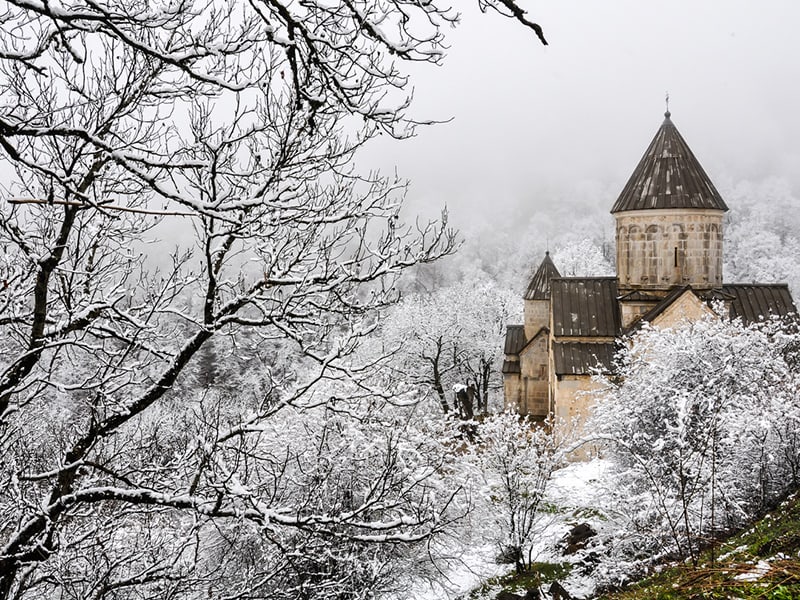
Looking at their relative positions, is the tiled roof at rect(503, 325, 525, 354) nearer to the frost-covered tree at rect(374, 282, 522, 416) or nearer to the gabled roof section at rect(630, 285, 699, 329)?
the frost-covered tree at rect(374, 282, 522, 416)

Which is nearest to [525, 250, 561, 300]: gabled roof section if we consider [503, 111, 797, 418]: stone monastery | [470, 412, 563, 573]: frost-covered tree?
[503, 111, 797, 418]: stone monastery

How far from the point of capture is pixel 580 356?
2094 cm

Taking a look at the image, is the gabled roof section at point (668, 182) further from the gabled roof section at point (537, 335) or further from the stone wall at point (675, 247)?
the gabled roof section at point (537, 335)

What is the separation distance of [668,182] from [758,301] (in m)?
4.80

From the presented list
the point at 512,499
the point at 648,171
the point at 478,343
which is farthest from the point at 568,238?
the point at 512,499

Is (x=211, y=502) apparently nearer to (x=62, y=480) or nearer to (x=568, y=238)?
(x=62, y=480)

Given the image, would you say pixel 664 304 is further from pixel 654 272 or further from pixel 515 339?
pixel 515 339

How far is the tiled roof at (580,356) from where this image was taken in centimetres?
2056

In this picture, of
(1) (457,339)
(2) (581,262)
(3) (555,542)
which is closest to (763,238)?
(2) (581,262)

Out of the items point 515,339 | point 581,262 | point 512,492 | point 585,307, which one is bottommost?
point 512,492

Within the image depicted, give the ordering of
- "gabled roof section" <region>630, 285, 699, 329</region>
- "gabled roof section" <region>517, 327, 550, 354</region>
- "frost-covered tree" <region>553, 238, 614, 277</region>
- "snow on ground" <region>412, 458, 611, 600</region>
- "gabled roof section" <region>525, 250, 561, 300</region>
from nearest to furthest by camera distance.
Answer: "snow on ground" <region>412, 458, 611, 600</region> → "gabled roof section" <region>630, 285, 699, 329</region> → "gabled roof section" <region>517, 327, 550, 354</region> → "gabled roof section" <region>525, 250, 561, 300</region> → "frost-covered tree" <region>553, 238, 614, 277</region>

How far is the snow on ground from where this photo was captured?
36.9 ft

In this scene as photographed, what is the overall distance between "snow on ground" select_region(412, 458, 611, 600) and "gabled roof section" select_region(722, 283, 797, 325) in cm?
738

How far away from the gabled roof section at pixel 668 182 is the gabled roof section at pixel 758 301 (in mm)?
2856
